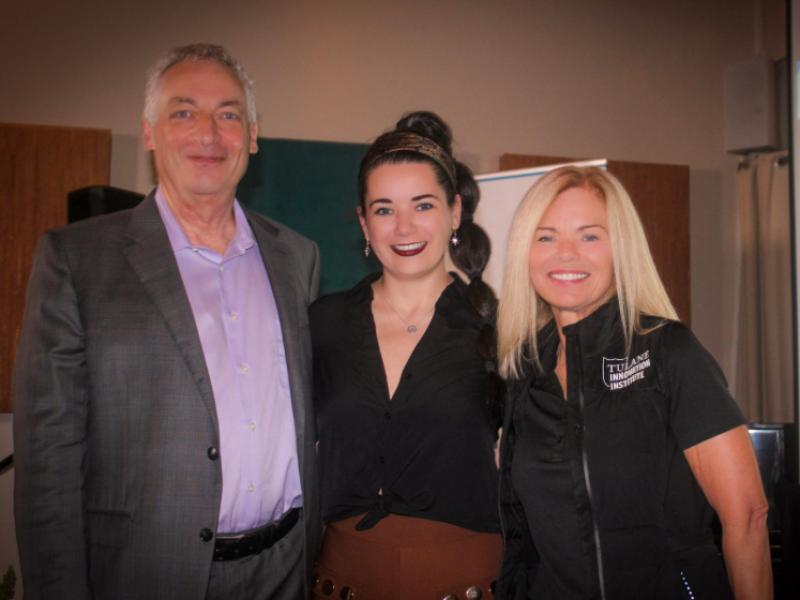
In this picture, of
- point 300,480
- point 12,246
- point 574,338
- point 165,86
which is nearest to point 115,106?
point 12,246

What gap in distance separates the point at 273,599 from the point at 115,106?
3550 millimetres

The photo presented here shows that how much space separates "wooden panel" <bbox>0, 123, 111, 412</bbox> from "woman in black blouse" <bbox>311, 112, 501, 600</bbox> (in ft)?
8.30

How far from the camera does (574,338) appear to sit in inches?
78.0

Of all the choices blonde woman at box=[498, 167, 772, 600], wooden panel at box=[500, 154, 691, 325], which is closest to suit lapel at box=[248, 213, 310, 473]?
blonde woman at box=[498, 167, 772, 600]

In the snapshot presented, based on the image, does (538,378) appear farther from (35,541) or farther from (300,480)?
(35,541)

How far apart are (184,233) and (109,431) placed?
0.61 m

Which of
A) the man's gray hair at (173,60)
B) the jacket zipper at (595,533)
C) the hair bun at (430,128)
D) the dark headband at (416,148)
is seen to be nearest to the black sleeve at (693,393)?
the jacket zipper at (595,533)

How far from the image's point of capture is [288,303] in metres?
2.24

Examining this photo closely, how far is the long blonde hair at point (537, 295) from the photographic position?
6.35 ft

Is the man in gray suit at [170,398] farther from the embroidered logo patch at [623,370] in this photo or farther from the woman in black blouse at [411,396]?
the embroidered logo patch at [623,370]

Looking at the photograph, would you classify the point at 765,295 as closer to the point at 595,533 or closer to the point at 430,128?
the point at 430,128

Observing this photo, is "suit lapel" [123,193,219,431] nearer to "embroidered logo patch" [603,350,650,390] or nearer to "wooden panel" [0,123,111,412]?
"embroidered logo patch" [603,350,650,390]

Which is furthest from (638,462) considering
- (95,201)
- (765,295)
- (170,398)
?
(765,295)

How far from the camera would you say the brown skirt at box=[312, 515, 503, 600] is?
2.05 m
